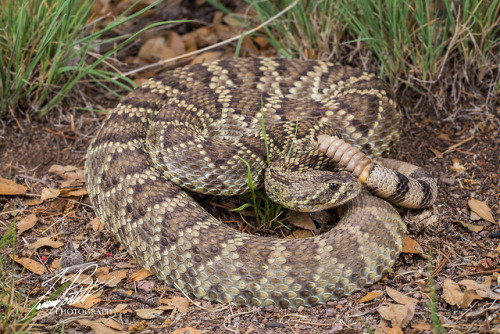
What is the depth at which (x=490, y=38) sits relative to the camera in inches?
197

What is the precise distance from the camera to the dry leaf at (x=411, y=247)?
4.02m

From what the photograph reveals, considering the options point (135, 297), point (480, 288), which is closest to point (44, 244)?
point (135, 297)

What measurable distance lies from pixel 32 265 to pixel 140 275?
823 millimetres

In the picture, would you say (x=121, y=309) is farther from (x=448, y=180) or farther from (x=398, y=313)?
(x=448, y=180)

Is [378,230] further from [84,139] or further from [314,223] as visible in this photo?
[84,139]

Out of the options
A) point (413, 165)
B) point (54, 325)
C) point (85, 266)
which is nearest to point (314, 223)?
point (413, 165)

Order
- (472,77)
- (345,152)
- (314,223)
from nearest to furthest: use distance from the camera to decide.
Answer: (345,152) < (314,223) < (472,77)

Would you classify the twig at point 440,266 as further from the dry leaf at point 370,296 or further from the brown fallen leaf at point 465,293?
the dry leaf at point 370,296

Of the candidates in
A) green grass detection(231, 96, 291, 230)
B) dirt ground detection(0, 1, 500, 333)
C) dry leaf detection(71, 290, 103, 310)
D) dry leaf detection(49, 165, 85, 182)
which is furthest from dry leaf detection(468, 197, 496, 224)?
dry leaf detection(49, 165, 85, 182)

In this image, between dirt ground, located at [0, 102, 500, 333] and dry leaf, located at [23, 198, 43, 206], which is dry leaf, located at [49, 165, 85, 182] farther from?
dry leaf, located at [23, 198, 43, 206]

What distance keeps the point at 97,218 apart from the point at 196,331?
5.67 ft

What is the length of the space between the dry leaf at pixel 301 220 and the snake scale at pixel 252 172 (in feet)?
0.89

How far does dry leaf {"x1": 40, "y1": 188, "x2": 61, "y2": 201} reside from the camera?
186 inches

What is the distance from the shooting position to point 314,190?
4.00 m
